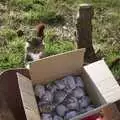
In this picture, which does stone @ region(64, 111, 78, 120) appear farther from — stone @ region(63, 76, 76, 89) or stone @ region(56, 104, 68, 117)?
stone @ region(63, 76, 76, 89)

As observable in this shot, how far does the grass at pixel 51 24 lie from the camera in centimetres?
522

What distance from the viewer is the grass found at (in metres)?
5.22

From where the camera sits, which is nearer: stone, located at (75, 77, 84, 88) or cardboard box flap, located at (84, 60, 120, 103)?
cardboard box flap, located at (84, 60, 120, 103)

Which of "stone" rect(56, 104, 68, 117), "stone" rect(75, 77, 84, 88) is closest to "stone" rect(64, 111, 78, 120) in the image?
"stone" rect(56, 104, 68, 117)

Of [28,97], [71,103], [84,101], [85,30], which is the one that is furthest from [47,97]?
[85,30]

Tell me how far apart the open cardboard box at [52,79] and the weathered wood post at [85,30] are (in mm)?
1039

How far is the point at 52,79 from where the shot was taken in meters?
3.97

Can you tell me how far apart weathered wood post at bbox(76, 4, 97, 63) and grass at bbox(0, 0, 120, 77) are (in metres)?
0.21

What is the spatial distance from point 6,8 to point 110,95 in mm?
3007

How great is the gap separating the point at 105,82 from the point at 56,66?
0.46m

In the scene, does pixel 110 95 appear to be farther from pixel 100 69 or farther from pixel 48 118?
pixel 48 118

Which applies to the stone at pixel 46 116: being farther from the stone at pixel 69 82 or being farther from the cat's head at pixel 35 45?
the cat's head at pixel 35 45

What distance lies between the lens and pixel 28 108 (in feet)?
10.7

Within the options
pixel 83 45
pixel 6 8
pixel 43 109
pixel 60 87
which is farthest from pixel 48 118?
pixel 6 8
